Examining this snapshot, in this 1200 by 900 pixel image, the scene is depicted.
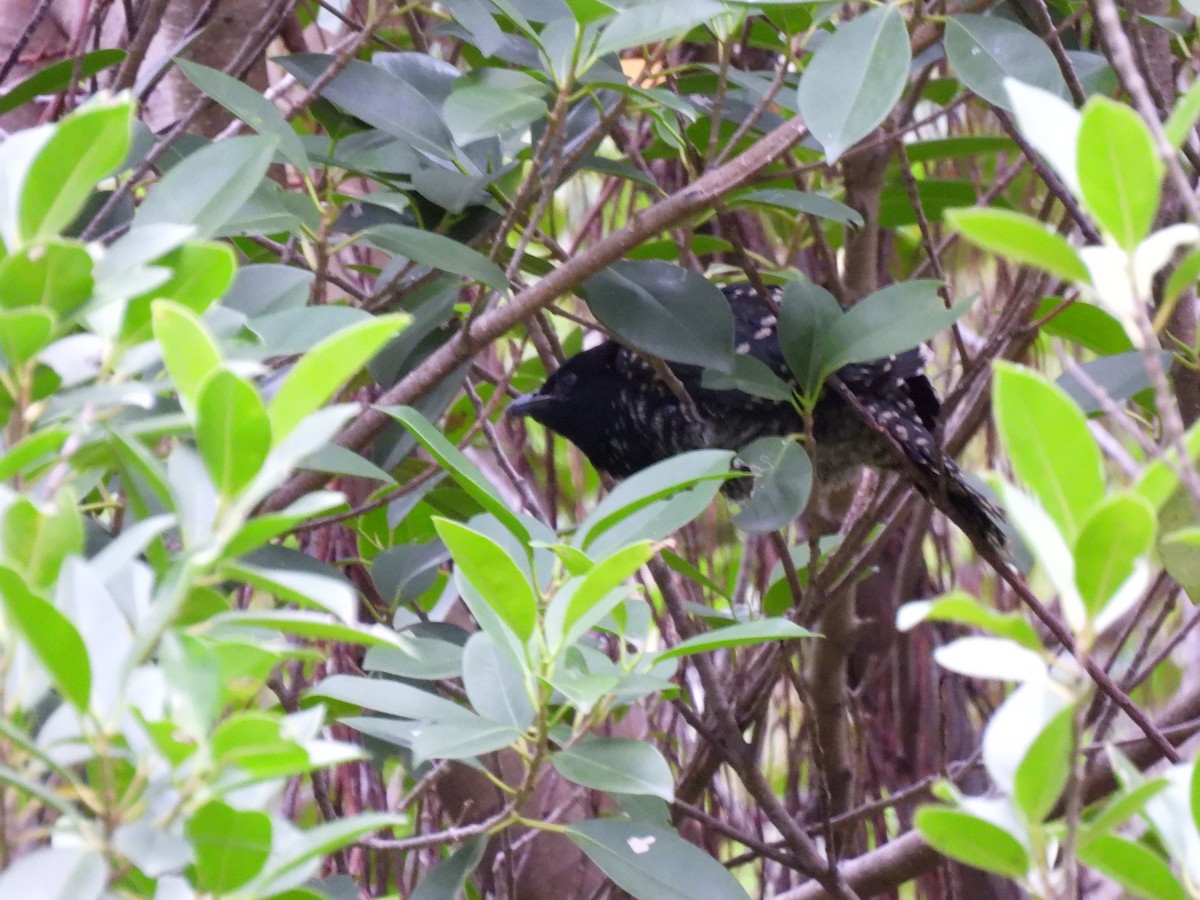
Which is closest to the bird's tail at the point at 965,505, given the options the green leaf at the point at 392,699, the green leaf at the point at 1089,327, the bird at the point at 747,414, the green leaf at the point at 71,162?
the bird at the point at 747,414

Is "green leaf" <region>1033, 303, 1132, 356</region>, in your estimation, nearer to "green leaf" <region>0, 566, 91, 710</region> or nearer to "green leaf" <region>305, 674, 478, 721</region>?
"green leaf" <region>305, 674, 478, 721</region>

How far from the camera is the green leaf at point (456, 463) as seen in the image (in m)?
1.00

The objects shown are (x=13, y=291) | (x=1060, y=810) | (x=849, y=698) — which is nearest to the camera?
(x=13, y=291)

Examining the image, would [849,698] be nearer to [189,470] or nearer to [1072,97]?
[1072,97]

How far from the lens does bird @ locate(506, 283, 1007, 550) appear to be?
1983 millimetres

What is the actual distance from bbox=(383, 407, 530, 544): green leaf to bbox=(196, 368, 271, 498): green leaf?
1.26 feet

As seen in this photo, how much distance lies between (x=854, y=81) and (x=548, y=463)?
3.94ft

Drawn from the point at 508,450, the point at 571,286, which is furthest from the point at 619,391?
the point at 571,286

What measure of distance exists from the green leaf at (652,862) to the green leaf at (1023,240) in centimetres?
71

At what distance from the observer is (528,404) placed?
8.64 feet

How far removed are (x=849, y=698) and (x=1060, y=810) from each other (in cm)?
51

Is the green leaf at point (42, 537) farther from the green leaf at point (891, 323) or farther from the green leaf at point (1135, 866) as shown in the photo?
the green leaf at point (891, 323)

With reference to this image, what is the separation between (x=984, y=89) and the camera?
1.30 metres

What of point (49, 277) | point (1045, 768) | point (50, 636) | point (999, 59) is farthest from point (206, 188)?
point (999, 59)
